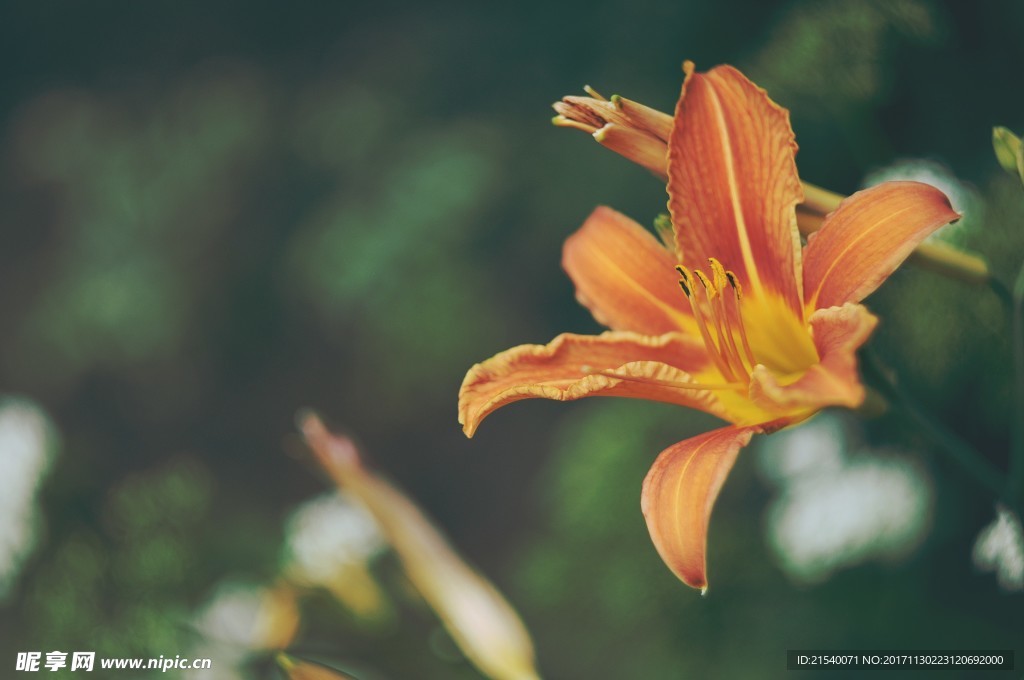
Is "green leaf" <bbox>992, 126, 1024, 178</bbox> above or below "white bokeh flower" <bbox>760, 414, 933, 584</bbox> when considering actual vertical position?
above

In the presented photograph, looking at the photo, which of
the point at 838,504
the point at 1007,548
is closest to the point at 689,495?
the point at 1007,548

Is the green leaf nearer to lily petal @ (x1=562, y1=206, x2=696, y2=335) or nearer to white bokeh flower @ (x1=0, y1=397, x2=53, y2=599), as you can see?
lily petal @ (x1=562, y1=206, x2=696, y2=335)

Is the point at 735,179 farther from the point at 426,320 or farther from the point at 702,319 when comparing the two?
Answer: the point at 426,320

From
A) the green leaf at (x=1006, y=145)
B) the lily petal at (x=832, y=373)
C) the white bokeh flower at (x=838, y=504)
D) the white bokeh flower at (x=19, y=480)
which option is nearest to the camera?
the lily petal at (x=832, y=373)

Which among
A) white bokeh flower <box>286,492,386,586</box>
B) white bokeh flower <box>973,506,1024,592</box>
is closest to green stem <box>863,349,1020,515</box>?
white bokeh flower <box>973,506,1024,592</box>

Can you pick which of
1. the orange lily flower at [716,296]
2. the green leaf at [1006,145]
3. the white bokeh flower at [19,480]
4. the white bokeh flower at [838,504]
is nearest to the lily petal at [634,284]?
the orange lily flower at [716,296]

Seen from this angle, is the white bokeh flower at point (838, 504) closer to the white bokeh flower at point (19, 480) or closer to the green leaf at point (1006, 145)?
the green leaf at point (1006, 145)

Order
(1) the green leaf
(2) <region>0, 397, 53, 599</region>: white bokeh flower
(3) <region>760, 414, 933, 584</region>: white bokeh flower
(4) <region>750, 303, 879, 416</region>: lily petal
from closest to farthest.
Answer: (4) <region>750, 303, 879, 416</region>: lily petal, (1) the green leaf, (3) <region>760, 414, 933, 584</region>: white bokeh flower, (2) <region>0, 397, 53, 599</region>: white bokeh flower

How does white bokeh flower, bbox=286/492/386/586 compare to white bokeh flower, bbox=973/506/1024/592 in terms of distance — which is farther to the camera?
white bokeh flower, bbox=286/492/386/586
